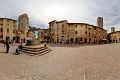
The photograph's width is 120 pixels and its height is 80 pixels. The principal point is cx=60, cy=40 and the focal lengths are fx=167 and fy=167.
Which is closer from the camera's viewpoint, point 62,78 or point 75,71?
point 62,78

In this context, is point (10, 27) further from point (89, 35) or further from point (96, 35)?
point (96, 35)

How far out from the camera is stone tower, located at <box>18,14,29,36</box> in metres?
59.8

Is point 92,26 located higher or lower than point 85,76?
higher

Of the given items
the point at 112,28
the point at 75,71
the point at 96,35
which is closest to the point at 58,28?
the point at 96,35

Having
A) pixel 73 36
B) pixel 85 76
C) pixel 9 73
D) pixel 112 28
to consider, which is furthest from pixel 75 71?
pixel 112 28

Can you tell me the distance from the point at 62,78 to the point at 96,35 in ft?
184

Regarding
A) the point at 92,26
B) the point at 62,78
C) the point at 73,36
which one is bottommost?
the point at 62,78

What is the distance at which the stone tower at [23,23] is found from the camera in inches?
2352

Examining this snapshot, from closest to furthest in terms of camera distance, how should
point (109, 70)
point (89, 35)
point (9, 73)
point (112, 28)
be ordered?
point (9, 73) → point (109, 70) → point (89, 35) → point (112, 28)

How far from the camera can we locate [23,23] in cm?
6016

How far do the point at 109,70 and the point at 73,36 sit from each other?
44.3 m

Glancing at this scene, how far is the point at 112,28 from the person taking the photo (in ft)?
249

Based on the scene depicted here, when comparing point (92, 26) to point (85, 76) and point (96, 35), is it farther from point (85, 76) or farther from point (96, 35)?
point (85, 76)

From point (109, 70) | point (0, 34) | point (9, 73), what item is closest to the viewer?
point (9, 73)
